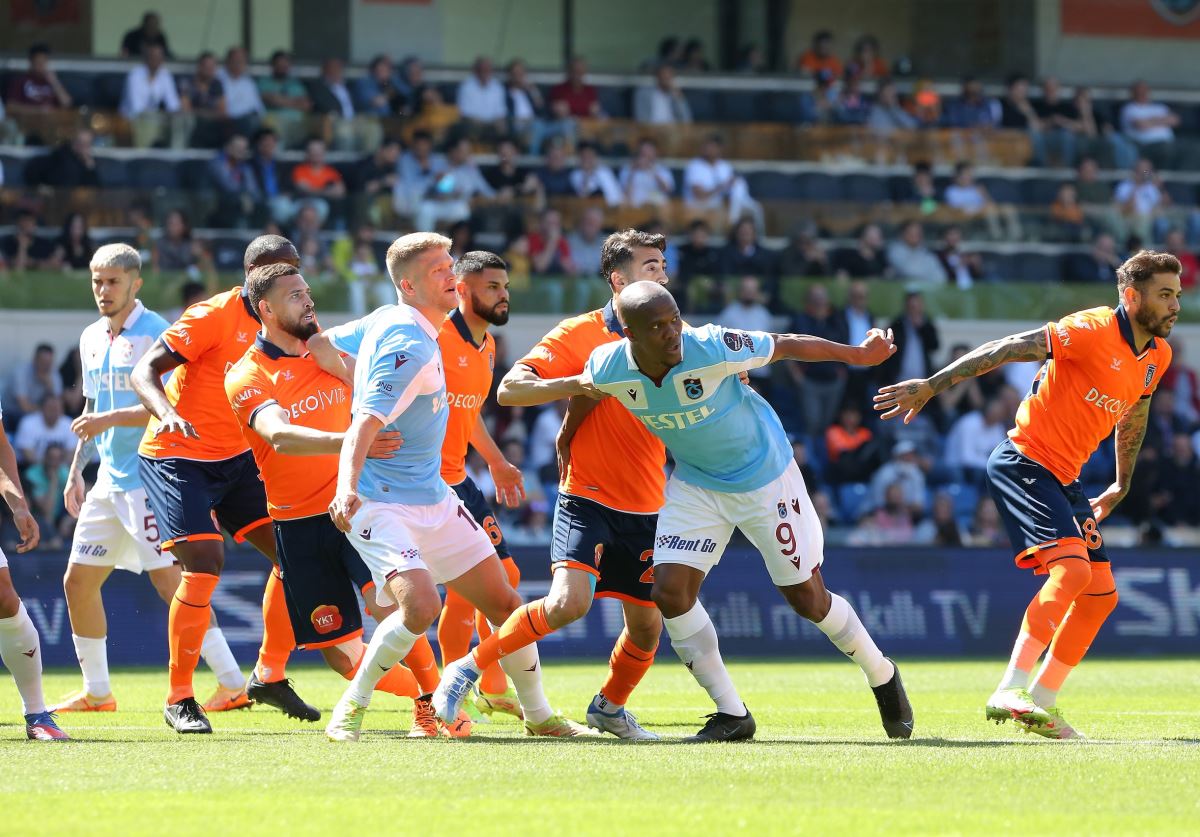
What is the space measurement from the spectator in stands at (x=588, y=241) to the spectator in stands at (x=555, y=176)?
843 millimetres

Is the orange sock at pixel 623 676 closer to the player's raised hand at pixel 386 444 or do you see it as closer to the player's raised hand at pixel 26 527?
the player's raised hand at pixel 386 444

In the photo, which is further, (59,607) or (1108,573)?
(59,607)

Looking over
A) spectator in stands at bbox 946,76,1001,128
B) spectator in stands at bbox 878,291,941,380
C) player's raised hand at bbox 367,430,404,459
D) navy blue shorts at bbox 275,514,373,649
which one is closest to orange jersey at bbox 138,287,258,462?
navy blue shorts at bbox 275,514,373,649

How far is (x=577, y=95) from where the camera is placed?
2411 cm

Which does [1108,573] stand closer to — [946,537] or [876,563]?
[876,563]

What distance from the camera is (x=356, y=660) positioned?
9.61 metres

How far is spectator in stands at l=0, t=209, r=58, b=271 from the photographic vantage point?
18281 mm

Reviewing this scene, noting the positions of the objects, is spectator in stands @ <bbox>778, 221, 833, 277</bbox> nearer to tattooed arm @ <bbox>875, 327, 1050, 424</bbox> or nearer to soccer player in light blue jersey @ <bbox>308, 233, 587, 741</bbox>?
tattooed arm @ <bbox>875, 327, 1050, 424</bbox>

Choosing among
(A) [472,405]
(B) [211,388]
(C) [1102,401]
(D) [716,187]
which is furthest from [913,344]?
(B) [211,388]

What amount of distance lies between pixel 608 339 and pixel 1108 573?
275cm

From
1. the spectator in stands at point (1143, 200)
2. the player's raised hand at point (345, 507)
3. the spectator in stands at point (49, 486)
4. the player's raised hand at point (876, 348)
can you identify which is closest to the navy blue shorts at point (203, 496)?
the player's raised hand at point (345, 507)

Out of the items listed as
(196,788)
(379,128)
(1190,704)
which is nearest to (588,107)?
(379,128)

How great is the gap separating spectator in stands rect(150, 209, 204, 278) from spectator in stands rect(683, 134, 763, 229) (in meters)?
6.22

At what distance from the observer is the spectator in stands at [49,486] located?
1625 centimetres
